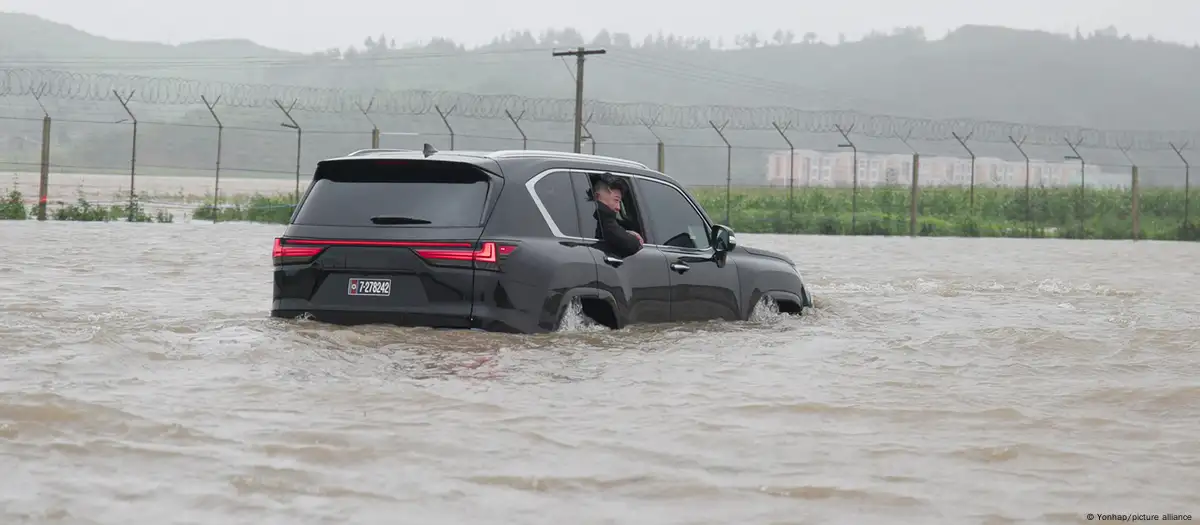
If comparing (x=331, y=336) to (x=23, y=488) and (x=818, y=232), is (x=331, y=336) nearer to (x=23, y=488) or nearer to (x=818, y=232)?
(x=23, y=488)

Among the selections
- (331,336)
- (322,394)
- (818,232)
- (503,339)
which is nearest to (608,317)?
(503,339)

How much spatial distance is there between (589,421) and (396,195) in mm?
2556

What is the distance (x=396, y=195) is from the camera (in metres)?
9.72

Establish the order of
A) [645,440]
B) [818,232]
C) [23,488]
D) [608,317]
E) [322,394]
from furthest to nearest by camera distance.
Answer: [818,232], [608,317], [322,394], [645,440], [23,488]

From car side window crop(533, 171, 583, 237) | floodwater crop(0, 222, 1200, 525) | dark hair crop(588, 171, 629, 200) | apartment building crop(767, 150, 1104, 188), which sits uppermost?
apartment building crop(767, 150, 1104, 188)

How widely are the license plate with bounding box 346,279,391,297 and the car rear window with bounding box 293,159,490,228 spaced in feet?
1.09

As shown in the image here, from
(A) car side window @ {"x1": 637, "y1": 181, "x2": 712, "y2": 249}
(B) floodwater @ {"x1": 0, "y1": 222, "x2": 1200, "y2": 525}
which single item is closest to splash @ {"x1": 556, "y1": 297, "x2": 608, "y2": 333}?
(B) floodwater @ {"x1": 0, "y1": 222, "x2": 1200, "y2": 525}

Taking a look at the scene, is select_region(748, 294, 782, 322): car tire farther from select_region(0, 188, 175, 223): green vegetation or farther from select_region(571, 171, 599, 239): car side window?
select_region(0, 188, 175, 223): green vegetation

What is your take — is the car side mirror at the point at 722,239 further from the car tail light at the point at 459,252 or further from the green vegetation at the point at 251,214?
the green vegetation at the point at 251,214

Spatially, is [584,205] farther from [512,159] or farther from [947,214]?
[947,214]

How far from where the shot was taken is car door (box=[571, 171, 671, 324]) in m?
10.2

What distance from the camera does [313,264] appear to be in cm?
981

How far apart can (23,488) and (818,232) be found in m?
36.2

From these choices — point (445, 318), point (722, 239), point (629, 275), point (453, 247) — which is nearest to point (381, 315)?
point (445, 318)
